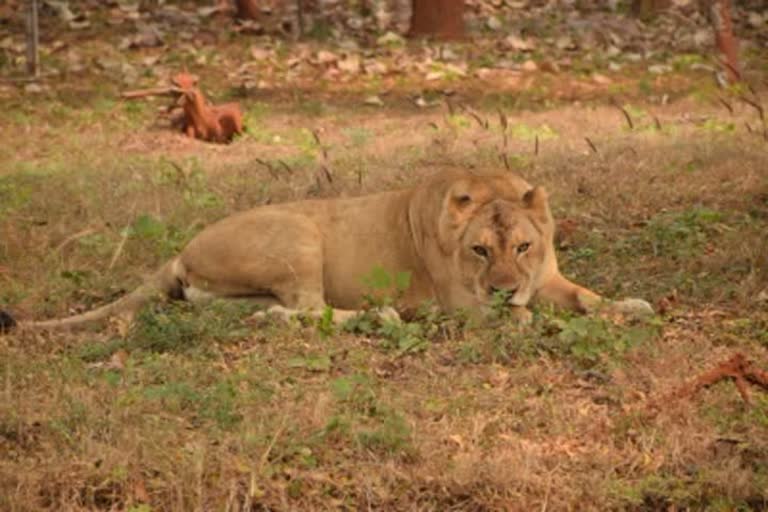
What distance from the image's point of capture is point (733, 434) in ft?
15.2

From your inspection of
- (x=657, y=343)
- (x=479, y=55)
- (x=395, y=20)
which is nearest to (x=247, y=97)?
(x=479, y=55)

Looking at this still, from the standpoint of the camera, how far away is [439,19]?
16.2 m

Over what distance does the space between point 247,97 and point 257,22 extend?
3.25 meters

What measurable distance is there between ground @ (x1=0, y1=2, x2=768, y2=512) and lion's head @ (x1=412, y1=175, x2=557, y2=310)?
0.17 meters

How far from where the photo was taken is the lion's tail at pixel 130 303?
6158 millimetres

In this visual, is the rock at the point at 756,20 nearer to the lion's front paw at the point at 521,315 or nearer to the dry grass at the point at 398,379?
Result: the dry grass at the point at 398,379

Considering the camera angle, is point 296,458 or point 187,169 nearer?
point 296,458

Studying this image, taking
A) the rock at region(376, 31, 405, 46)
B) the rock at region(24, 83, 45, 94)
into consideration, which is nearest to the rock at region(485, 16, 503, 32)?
the rock at region(376, 31, 405, 46)

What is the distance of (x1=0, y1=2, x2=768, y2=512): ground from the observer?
14.3ft

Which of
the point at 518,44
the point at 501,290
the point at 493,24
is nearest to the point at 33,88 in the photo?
the point at 518,44

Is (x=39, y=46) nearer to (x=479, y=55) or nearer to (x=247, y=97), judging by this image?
(x=247, y=97)

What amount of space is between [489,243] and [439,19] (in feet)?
34.1

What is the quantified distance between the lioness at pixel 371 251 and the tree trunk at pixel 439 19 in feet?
31.2

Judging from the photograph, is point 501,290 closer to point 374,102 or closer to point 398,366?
point 398,366
